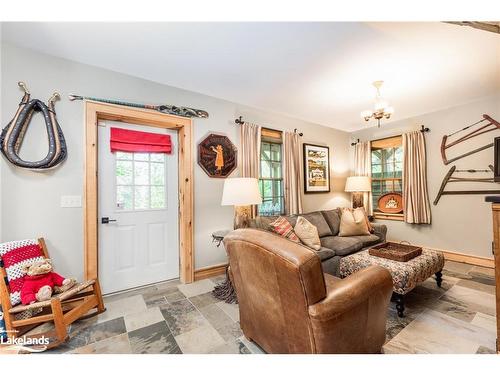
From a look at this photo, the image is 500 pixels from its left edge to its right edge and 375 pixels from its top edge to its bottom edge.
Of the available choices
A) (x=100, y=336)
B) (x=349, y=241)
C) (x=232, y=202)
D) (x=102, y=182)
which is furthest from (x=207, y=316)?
(x=349, y=241)

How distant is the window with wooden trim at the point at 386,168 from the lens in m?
4.16

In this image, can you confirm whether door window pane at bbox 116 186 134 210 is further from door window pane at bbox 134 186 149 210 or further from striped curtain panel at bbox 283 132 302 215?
striped curtain panel at bbox 283 132 302 215

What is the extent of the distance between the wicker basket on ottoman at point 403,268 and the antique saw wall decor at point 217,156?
1.96 metres

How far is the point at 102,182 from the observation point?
2.47m

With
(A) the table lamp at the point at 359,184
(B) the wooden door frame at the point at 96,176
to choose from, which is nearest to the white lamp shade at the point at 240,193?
(B) the wooden door frame at the point at 96,176

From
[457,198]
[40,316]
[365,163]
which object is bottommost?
[40,316]

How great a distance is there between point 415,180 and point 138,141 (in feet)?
14.7

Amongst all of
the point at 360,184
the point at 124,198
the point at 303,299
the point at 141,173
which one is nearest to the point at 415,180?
the point at 360,184

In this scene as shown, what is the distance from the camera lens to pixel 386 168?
4352 mm

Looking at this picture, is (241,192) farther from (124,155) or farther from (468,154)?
(468,154)

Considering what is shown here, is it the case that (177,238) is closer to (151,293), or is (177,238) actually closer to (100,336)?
(151,293)

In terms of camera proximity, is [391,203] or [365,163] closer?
[391,203]

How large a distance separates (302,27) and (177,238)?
2746 mm

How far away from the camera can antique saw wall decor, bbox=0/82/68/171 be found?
1888 millimetres
